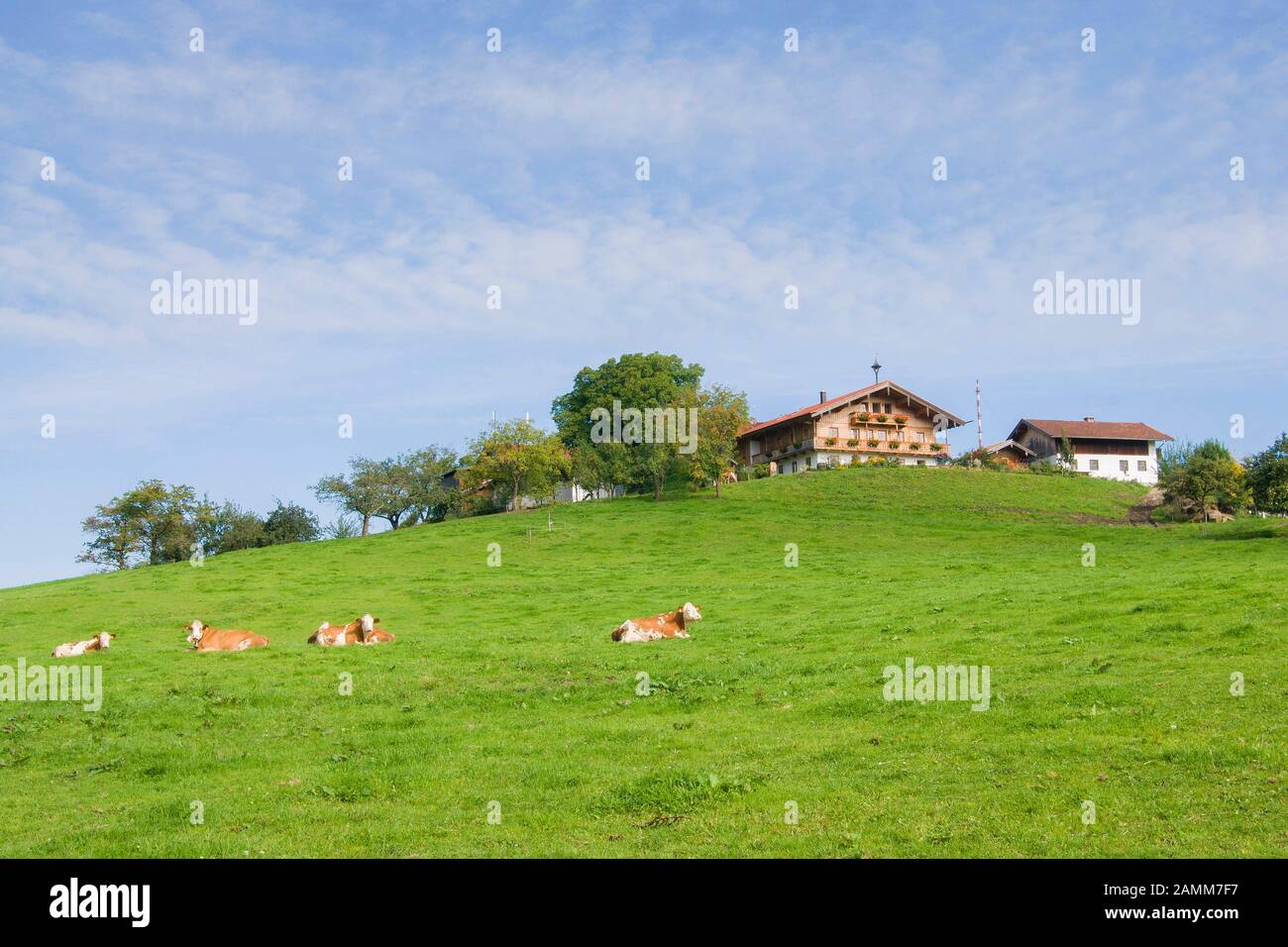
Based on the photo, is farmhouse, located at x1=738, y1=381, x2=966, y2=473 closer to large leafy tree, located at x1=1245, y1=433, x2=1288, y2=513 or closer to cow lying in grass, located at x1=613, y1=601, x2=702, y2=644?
large leafy tree, located at x1=1245, y1=433, x2=1288, y2=513

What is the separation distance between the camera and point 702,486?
3221 inches

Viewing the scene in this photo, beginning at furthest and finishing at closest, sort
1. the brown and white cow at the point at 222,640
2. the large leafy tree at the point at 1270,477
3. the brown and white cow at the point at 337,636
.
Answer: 1. the large leafy tree at the point at 1270,477
2. the brown and white cow at the point at 337,636
3. the brown and white cow at the point at 222,640

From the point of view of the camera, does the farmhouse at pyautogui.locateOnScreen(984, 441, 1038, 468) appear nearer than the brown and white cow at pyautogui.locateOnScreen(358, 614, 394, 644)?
No

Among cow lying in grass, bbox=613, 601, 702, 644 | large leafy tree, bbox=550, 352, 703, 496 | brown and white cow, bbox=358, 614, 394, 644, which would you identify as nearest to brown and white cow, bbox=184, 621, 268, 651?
brown and white cow, bbox=358, 614, 394, 644

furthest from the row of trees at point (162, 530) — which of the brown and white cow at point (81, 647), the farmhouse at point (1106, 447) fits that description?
the farmhouse at point (1106, 447)

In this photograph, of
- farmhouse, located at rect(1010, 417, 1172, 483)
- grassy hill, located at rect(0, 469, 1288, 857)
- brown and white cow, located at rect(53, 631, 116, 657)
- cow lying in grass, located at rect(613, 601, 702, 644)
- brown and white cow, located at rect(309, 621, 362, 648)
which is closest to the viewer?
grassy hill, located at rect(0, 469, 1288, 857)

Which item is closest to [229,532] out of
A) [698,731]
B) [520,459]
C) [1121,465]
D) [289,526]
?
[289,526]

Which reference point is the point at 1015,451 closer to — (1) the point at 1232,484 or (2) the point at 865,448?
(2) the point at 865,448

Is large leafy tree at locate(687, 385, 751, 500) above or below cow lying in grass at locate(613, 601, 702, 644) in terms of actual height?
above

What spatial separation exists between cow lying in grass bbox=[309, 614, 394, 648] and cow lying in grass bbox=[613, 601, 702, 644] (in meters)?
6.59

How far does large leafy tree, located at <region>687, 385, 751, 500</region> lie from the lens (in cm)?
7650

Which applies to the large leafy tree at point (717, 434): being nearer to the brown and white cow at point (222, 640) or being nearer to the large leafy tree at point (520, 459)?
the large leafy tree at point (520, 459)

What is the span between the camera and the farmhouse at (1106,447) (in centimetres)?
11038

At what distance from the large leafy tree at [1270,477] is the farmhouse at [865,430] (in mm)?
41031
